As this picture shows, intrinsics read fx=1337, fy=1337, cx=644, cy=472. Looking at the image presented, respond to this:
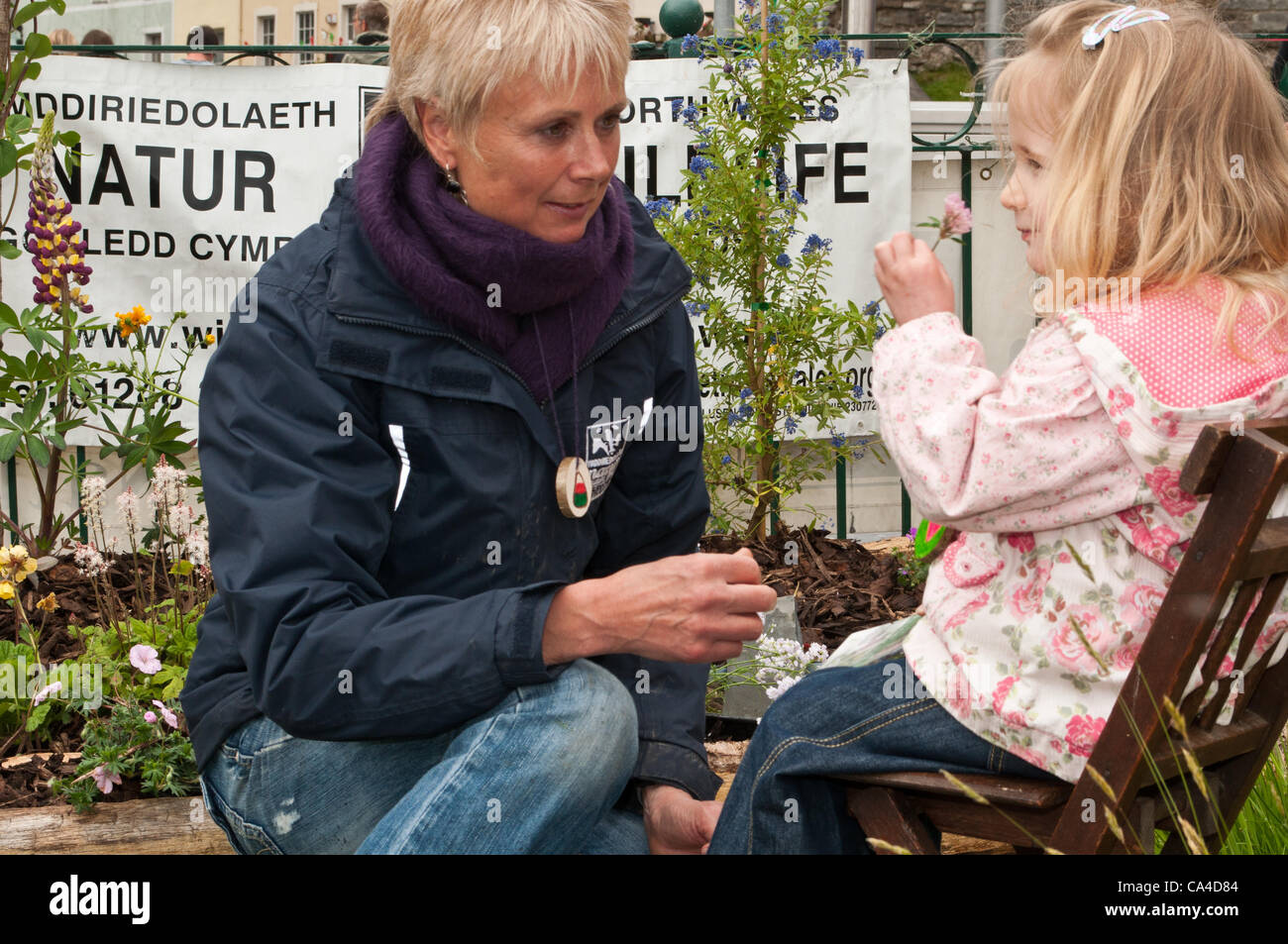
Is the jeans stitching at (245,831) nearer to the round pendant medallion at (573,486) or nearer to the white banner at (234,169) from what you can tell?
the round pendant medallion at (573,486)

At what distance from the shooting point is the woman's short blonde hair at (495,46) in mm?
2049

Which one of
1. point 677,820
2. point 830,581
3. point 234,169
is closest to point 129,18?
point 234,169

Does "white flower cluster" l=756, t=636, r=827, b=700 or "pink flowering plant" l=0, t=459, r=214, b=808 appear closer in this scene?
"pink flowering plant" l=0, t=459, r=214, b=808

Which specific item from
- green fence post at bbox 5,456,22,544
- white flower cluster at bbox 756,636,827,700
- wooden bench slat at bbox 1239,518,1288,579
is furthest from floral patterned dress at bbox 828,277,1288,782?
green fence post at bbox 5,456,22,544

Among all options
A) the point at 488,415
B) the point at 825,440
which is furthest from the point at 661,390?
the point at 825,440

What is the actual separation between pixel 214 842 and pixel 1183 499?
2.00 m

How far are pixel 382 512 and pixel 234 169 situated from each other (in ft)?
9.15

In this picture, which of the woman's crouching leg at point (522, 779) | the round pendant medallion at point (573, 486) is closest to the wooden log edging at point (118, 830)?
the woman's crouching leg at point (522, 779)

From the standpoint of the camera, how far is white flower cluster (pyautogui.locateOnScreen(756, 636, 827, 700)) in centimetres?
326

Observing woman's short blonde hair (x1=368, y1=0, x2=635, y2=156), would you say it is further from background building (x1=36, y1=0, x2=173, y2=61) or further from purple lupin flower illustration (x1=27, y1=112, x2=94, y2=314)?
background building (x1=36, y1=0, x2=173, y2=61)

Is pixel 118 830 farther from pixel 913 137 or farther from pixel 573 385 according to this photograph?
pixel 913 137

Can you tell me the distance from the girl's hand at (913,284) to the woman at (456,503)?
452mm

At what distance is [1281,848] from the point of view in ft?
6.63
